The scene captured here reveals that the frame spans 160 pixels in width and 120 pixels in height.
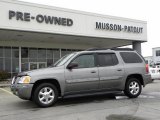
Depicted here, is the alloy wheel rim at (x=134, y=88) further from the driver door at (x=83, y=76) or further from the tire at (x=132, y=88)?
the driver door at (x=83, y=76)

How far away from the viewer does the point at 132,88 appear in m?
9.27

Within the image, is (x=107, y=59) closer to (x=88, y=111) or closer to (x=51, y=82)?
(x=51, y=82)

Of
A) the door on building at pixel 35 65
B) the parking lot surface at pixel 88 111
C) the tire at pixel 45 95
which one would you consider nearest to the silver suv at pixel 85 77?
the tire at pixel 45 95

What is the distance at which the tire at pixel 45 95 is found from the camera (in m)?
7.57

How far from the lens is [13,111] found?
7273 millimetres

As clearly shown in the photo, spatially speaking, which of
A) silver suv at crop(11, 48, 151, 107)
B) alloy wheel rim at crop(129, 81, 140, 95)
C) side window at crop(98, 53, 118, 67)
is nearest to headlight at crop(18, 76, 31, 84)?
silver suv at crop(11, 48, 151, 107)

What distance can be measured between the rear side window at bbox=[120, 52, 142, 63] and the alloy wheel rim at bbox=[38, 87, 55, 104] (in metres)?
3.23

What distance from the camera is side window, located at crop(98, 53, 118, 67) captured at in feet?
28.7

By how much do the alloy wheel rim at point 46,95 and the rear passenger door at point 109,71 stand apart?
5.86ft

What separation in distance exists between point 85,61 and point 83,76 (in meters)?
0.60

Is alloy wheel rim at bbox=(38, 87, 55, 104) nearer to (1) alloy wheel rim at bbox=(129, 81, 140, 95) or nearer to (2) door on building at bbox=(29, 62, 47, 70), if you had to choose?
(1) alloy wheel rim at bbox=(129, 81, 140, 95)

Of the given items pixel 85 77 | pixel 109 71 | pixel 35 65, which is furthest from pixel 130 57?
pixel 35 65

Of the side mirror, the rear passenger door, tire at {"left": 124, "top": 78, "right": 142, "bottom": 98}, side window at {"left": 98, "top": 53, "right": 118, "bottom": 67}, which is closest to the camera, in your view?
the side mirror

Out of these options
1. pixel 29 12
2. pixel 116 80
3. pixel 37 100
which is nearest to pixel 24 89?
pixel 37 100
